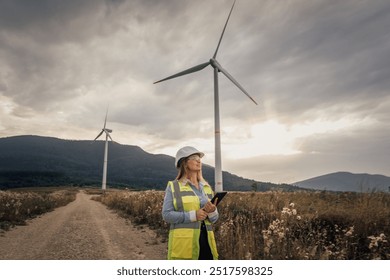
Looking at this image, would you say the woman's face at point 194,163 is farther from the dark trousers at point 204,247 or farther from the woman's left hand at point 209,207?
the dark trousers at point 204,247

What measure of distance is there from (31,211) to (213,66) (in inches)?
757

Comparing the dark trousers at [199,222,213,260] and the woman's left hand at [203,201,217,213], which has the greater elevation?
the woman's left hand at [203,201,217,213]

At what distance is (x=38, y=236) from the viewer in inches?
470

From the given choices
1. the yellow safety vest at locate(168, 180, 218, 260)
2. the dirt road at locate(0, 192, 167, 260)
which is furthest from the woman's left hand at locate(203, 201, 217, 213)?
the dirt road at locate(0, 192, 167, 260)

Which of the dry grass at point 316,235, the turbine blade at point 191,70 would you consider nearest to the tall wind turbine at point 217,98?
the turbine blade at point 191,70

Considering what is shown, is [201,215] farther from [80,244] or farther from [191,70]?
[191,70]

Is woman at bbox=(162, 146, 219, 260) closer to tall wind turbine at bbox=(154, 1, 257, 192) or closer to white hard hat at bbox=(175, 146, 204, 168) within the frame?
white hard hat at bbox=(175, 146, 204, 168)

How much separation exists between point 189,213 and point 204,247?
2.04ft

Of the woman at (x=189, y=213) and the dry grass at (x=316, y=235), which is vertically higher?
the woman at (x=189, y=213)

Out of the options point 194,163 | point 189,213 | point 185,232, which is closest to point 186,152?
point 194,163

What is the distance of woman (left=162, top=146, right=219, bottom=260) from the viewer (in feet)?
13.8

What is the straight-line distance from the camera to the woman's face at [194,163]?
445 cm

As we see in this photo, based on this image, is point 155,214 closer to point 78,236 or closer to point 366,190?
point 78,236

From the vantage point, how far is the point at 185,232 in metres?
4.25
